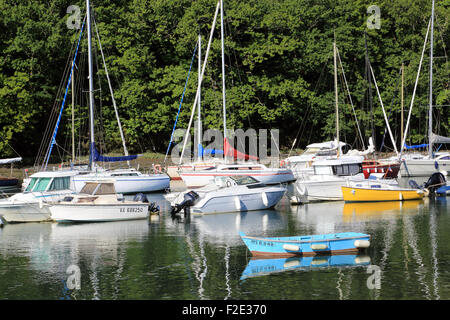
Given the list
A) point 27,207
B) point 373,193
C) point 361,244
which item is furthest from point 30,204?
point 373,193

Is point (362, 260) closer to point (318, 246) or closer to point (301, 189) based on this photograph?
point (318, 246)

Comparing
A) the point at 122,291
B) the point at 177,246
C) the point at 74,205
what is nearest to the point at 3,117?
the point at 74,205

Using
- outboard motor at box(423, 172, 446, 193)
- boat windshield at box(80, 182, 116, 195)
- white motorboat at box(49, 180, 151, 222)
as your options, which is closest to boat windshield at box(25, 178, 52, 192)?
white motorboat at box(49, 180, 151, 222)

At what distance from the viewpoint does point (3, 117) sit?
62156 millimetres

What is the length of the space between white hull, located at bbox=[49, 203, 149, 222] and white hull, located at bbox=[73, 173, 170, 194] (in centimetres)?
1098

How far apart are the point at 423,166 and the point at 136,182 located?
2634 cm

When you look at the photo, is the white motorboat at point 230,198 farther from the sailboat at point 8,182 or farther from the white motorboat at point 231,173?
the sailboat at point 8,182

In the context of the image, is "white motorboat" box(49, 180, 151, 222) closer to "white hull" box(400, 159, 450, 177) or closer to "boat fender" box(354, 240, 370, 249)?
"boat fender" box(354, 240, 370, 249)

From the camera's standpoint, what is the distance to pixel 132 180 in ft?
155

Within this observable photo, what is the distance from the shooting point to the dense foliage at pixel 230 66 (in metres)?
65.4

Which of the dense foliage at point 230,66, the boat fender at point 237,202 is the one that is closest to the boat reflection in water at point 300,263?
the boat fender at point 237,202

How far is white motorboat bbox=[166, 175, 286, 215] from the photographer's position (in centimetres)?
3597
